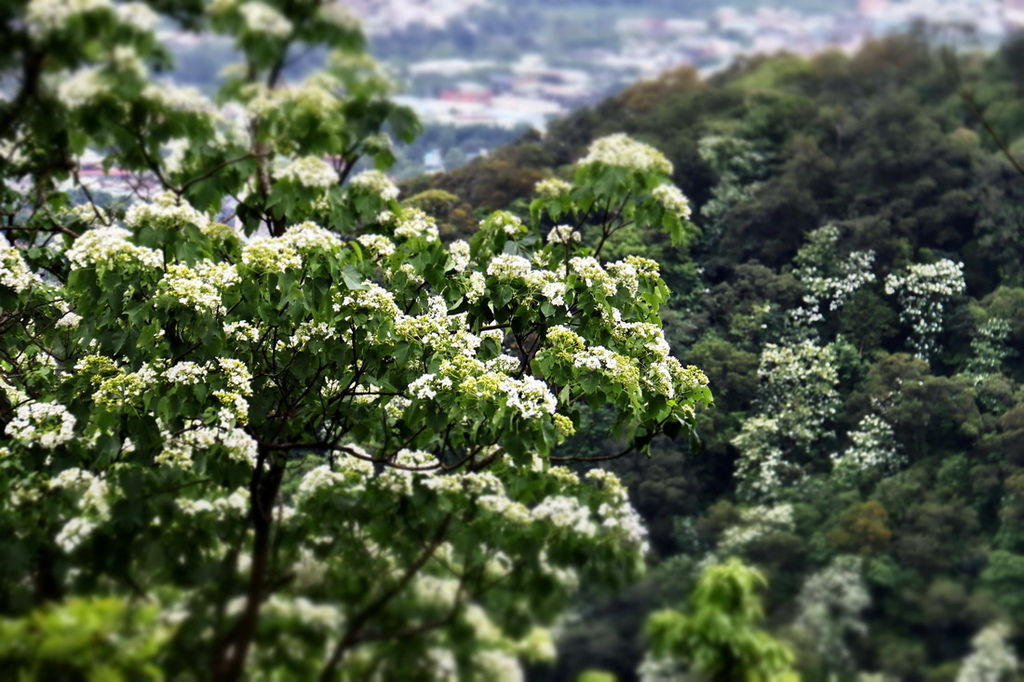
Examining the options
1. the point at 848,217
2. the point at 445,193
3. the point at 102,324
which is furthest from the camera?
the point at 445,193

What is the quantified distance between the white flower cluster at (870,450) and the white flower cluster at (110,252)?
376 centimetres

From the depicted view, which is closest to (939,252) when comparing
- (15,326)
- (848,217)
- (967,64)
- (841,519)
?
(848,217)

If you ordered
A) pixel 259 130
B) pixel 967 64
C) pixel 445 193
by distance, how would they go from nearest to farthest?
pixel 259 130 → pixel 967 64 → pixel 445 193

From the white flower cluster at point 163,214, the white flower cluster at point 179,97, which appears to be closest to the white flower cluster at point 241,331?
the white flower cluster at point 163,214

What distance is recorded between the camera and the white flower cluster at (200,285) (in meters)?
4.33

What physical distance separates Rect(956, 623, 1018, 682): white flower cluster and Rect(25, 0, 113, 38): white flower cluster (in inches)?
161

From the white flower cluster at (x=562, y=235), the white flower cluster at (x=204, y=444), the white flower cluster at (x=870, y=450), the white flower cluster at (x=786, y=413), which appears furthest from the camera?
the white flower cluster at (x=786, y=413)

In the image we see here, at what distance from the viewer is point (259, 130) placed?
14.8 feet

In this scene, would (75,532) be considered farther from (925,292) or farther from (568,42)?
(568,42)

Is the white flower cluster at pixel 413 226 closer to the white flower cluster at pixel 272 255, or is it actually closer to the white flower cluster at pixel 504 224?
the white flower cluster at pixel 504 224

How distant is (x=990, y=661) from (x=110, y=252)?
3962 mm

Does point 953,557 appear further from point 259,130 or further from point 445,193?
point 445,193

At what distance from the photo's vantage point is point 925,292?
282 inches

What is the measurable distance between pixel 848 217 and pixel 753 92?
14.0 ft
